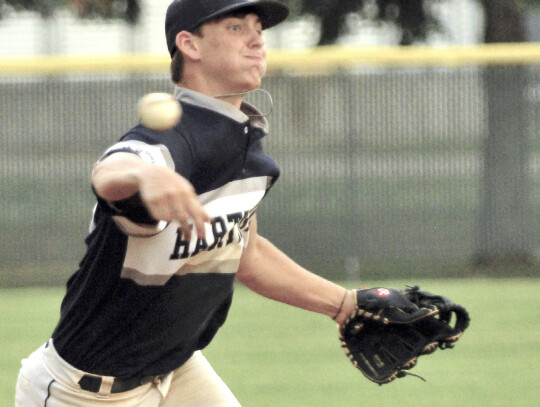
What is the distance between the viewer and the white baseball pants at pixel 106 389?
116 inches

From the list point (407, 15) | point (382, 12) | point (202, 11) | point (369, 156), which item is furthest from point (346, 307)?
point (407, 15)

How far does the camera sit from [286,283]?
135 inches

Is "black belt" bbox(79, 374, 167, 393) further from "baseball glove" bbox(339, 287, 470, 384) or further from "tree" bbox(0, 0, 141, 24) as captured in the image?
"tree" bbox(0, 0, 141, 24)

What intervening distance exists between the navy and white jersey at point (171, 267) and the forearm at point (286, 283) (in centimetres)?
33

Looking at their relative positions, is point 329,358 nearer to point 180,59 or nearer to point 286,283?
point 286,283

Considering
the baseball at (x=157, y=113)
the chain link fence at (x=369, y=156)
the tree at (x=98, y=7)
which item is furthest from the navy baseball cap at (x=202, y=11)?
the tree at (x=98, y=7)

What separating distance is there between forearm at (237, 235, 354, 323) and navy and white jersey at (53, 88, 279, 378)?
13.0 inches

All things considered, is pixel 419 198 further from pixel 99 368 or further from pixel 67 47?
pixel 67 47

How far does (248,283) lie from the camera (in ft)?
11.4

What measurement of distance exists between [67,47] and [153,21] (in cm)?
167

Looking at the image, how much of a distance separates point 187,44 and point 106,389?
3.34 ft

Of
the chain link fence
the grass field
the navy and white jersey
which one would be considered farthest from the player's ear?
the chain link fence

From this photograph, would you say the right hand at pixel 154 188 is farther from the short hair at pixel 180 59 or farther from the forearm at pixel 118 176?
the short hair at pixel 180 59

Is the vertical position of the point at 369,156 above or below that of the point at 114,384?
below
